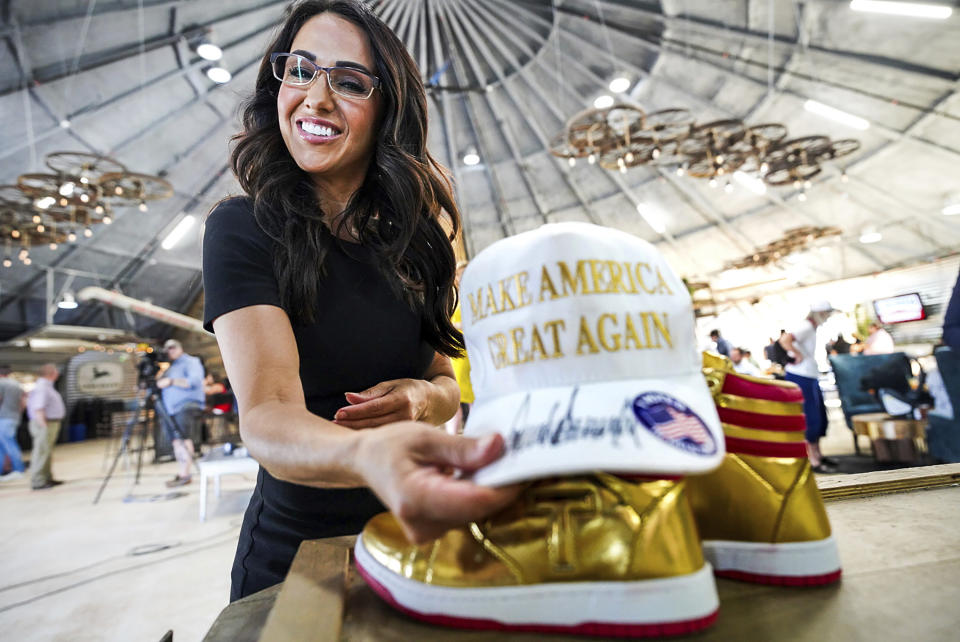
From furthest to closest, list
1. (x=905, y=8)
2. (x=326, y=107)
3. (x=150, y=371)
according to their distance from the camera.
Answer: (x=905, y=8) → (x=150, y=371) → (x=326, y=107)

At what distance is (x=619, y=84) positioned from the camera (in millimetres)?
11094

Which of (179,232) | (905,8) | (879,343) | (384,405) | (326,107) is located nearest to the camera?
(384,405)

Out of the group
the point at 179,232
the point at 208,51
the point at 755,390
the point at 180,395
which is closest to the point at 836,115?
the point at 208,51

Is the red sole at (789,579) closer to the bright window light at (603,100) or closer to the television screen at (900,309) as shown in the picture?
the bright window light at (603,100)

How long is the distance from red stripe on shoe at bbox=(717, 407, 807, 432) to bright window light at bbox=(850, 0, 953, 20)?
10.6 meters

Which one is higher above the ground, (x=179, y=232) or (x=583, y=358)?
(x=179, y=232)

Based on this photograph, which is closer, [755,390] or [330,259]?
[755,390]

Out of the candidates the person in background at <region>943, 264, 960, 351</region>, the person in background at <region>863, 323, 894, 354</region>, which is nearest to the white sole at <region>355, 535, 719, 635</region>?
the person in background at <region>943, 264, 960, 351</region>

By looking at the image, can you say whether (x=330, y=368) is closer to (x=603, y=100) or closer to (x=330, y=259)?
(x=330, y=259)

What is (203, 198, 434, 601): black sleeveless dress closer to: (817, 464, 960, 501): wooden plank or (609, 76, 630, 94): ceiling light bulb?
(817, 464, 960, 501): wooden plank

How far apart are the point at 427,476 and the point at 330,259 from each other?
20.8 inches

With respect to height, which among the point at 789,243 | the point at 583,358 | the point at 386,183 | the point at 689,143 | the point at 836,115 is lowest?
the point at 583,358

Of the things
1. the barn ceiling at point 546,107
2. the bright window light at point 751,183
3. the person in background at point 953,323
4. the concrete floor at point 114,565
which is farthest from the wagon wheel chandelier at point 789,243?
the concrete floor at point 114,565

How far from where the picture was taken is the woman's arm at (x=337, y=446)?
0.36 meters
